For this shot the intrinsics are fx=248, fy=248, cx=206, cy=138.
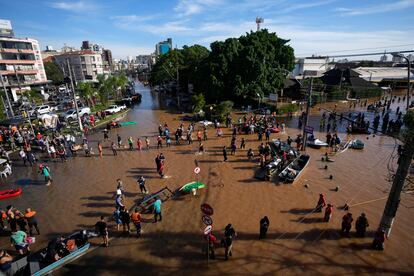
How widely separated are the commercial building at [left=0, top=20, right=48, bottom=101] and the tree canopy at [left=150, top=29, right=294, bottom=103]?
43400 millimetres

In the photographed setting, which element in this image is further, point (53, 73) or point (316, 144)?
point (53, 73)

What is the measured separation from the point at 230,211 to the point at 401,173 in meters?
8.28

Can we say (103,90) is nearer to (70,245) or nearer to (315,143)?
(315,143)

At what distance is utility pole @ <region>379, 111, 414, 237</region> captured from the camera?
9895mm

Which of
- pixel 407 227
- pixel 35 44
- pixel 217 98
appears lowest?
pixel 407 227

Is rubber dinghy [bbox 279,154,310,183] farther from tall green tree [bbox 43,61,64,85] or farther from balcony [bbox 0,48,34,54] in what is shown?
tall green tree [bbox 43,61,64,85]

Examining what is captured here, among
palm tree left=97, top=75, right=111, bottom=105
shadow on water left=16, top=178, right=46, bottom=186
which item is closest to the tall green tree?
palm tree left=97, top=75, right=111, bottom=105

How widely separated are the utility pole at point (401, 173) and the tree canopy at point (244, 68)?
30.3 metres

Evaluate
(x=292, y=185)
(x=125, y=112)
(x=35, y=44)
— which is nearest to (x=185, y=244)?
(x=292, y=185)

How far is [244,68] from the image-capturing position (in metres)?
40.5

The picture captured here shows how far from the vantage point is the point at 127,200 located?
15891mm

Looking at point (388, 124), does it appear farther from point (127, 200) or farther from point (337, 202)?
point (127, 200)

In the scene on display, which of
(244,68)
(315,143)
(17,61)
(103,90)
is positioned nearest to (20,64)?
(17,61)

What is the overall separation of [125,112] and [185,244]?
36056 mm
